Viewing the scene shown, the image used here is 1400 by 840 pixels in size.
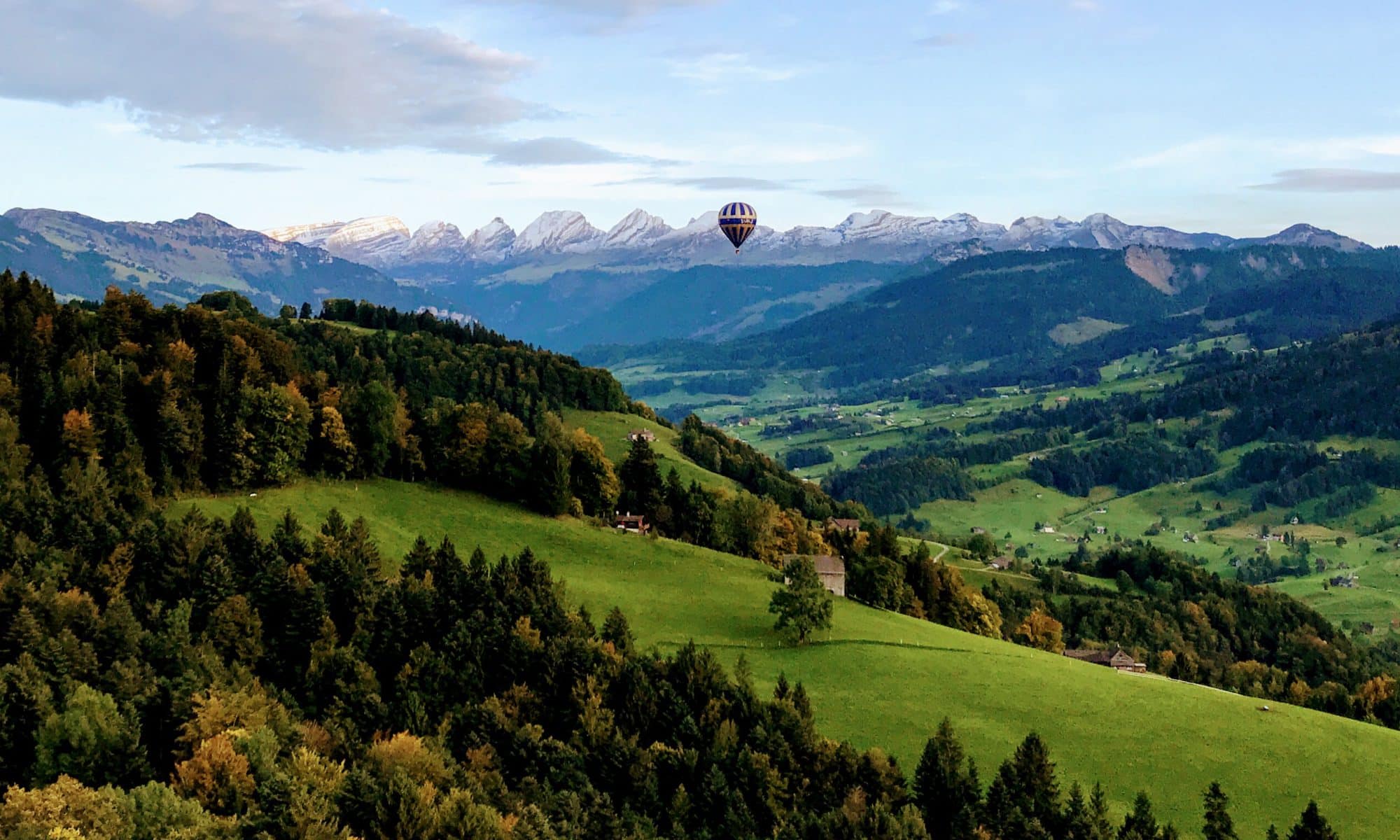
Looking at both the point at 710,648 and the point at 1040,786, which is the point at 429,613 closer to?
the point at 710,648

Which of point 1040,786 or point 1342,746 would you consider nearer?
point 1040,786

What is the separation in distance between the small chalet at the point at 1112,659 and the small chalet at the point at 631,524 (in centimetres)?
4573

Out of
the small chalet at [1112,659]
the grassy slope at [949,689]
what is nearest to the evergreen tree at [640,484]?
the grassy slope at [949,689]

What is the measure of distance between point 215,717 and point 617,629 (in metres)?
27.0

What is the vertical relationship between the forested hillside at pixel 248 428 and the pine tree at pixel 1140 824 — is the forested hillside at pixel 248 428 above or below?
above

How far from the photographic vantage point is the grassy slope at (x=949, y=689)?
74.4 m

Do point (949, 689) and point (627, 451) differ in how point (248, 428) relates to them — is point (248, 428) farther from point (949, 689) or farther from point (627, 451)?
point (627, 451)

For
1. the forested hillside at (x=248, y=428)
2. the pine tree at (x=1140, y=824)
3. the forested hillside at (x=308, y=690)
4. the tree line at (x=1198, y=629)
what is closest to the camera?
the forested hillside at (x=308, y=690)

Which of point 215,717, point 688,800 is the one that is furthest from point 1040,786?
point 215,717

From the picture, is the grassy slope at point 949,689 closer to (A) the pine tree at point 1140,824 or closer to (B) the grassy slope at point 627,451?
(A) the pine tree at point 1140,824

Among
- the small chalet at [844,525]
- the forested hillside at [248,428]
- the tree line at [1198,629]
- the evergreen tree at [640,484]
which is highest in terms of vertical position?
the forested hillside at [248,428]

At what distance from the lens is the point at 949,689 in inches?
3366

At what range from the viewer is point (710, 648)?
3509 inches

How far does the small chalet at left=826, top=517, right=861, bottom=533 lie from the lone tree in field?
46.6 meters
